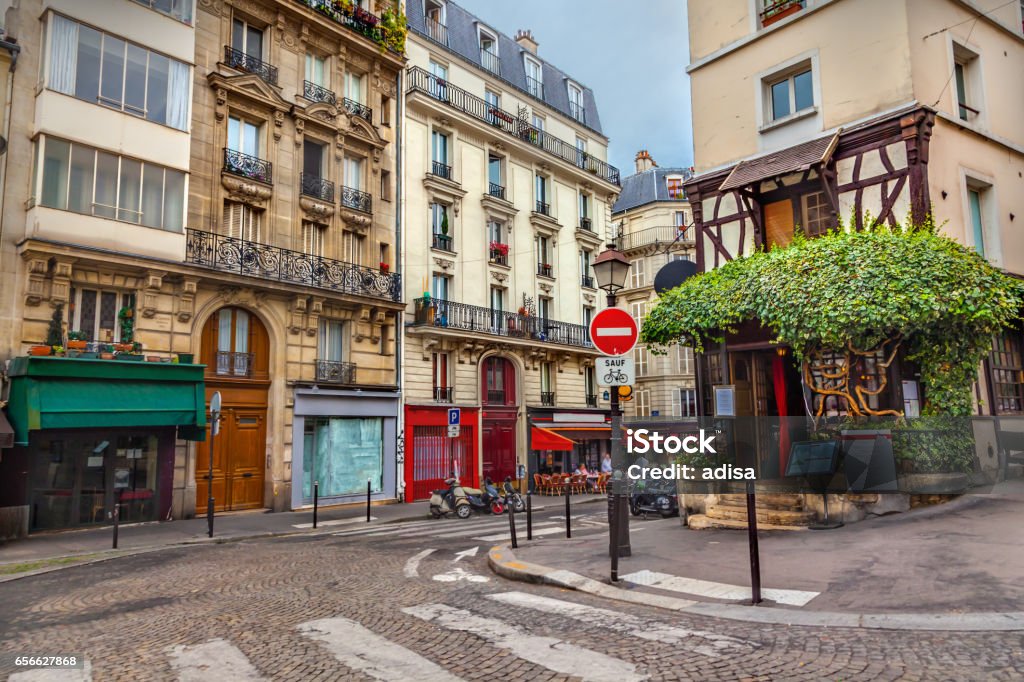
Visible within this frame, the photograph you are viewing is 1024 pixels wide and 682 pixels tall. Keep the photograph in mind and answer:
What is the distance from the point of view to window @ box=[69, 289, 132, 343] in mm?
16266

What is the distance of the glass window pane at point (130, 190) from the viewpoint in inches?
669

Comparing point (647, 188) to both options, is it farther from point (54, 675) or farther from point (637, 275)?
point (54, 675)

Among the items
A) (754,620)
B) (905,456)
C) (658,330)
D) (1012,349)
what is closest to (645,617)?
(754,620)

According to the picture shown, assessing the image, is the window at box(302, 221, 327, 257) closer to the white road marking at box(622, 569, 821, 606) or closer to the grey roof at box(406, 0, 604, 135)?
the grey roof at box(406, 0, 604, 135)

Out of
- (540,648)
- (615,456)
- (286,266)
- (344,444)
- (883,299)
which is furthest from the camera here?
(344,444)

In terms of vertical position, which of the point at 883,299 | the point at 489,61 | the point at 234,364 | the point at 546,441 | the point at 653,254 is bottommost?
the point at 546,441

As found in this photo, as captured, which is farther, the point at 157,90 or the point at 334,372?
the point at 334,372

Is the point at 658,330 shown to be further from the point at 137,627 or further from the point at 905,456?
the point at 137,627

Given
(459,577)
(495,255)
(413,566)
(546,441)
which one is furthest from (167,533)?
(495,255)

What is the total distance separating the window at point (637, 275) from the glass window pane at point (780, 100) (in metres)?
27.2

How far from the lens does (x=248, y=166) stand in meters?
20.2

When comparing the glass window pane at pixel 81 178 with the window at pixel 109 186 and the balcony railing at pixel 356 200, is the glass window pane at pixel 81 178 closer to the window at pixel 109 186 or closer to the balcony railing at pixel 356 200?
the window at pixel 109 186

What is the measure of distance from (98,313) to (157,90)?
6.19 meters

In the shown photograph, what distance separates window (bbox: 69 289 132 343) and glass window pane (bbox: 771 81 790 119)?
16052mm
